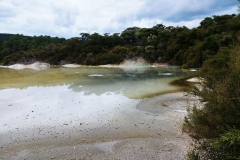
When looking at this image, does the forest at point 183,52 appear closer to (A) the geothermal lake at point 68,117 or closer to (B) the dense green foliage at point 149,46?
(B) the dense green foliage at point 149,46

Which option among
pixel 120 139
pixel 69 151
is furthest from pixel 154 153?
pixel 69 151

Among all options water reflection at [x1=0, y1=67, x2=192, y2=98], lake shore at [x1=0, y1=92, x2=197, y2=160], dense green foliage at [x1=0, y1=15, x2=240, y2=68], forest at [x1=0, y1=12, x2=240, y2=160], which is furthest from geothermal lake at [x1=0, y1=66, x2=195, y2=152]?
dense green foliage at [x1=0, y1=15, x2=240, y2=68]

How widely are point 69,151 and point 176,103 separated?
9135 mm

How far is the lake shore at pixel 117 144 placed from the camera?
7.70 m

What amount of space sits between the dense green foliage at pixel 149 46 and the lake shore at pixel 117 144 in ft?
113

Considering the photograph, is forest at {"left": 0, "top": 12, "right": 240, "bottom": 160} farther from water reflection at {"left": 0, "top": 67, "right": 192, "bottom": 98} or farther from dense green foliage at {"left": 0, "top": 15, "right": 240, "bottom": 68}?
water reflection at {"left": 0, "top": 67, "right": 192, "bottom": 98}

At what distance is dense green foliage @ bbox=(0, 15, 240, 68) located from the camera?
45.3m

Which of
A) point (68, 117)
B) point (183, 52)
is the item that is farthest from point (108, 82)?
point (183, 52)

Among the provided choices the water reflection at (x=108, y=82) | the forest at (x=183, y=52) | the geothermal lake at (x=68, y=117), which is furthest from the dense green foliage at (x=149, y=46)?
the geothermal lake at (x=68, y=117)

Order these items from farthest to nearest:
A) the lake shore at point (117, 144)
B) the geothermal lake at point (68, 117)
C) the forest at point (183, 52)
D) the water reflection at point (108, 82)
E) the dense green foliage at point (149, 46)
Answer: the dense green foliage at point (149, 46) < the water reflection at point (108, 82) < the geothermal lake at point (68, 117) < the lake shore at point (117, 144) < the forest at point (183, 52)

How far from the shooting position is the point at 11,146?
28.6 ft

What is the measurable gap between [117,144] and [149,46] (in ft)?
180

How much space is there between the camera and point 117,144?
8609mm

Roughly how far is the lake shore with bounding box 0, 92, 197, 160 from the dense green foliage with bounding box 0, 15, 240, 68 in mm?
34444
